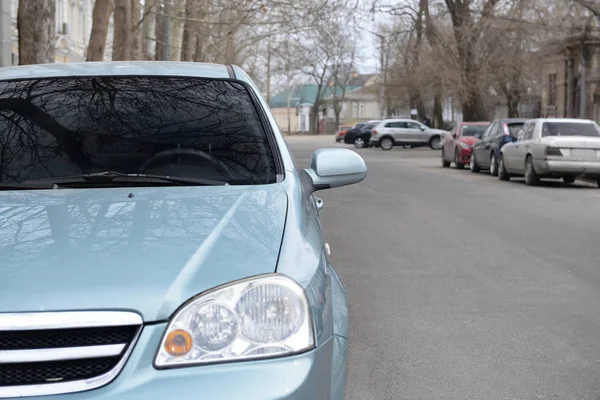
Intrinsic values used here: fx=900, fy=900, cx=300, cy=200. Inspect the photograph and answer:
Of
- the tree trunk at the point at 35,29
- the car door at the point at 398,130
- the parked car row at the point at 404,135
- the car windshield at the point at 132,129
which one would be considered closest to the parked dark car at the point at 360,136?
the parked car row at the point at 404,135

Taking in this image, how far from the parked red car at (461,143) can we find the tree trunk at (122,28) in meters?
10.7

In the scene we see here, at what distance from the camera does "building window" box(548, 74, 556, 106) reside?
5244cm

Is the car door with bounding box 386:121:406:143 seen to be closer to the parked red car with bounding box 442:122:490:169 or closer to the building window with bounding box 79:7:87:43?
the building window with bounding box 79:7:87:43

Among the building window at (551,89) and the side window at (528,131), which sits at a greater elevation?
the building window at (551,89)

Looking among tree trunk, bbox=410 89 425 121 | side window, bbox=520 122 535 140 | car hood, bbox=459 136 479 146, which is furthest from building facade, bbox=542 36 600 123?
side window, bbox=520 122 535 140

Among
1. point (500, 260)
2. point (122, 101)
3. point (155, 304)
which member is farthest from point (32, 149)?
point (500, 260)

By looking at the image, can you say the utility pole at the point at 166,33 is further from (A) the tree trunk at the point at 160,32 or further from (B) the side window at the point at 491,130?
(B) the side window at the point at 491,130

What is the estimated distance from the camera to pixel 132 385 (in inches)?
101

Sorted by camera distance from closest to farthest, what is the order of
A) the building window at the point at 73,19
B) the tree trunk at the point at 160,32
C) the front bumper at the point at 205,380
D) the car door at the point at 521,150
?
the front bumper at the point at 205,380 < the car door at the point at 521,150 < the tree trunk at the point at 160,32 < the building window at the point at 73,19

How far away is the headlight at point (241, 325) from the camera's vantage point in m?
2.70

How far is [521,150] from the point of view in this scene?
20.3 meters

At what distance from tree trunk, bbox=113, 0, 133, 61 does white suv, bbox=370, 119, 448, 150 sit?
27014mm

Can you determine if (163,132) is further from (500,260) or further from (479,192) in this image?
(479,192)

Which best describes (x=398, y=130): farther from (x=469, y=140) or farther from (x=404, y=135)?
(x=469, y=140)
